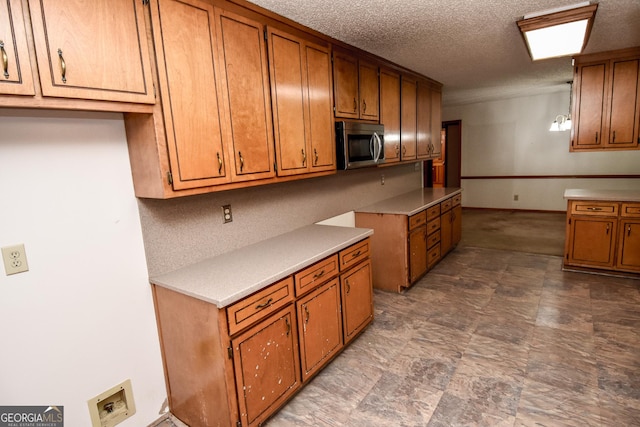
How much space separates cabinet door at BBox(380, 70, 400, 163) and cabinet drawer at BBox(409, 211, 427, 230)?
0.66m

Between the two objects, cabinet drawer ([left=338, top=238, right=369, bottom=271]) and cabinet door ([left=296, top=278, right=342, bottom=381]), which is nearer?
cabinet door ([left=296, top=278, right=342, bottom=381])

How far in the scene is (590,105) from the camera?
3.69m

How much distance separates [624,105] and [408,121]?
2.13m

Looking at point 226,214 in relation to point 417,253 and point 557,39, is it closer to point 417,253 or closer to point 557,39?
point 417,253

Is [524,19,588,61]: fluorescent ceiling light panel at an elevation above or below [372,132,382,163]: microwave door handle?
above

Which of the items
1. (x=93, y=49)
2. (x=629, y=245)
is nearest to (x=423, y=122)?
(x=629, y=245)

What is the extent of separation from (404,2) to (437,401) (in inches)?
94.5

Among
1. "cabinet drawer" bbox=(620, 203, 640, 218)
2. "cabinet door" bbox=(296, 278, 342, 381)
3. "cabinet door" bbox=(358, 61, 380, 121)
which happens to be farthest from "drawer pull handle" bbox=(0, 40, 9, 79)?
"cabinet drawer" bbox=(620, 203, 640, 218)

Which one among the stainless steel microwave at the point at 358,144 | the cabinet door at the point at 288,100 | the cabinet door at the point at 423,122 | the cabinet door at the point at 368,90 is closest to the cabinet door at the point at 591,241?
the cabinet door at the point at 423,122

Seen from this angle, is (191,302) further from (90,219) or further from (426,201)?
(426,201)

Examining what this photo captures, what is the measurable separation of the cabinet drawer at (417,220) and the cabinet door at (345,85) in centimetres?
119

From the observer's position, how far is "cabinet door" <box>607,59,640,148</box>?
3.50m

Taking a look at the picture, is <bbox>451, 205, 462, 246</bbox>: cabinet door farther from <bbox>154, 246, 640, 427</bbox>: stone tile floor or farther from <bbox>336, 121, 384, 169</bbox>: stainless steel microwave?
<bbox>336, 121, 384, 169</bbox>: stainless steel microwave

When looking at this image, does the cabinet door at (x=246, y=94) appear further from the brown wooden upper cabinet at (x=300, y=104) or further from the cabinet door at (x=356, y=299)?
the cabinet door at (x=356, y=299)
